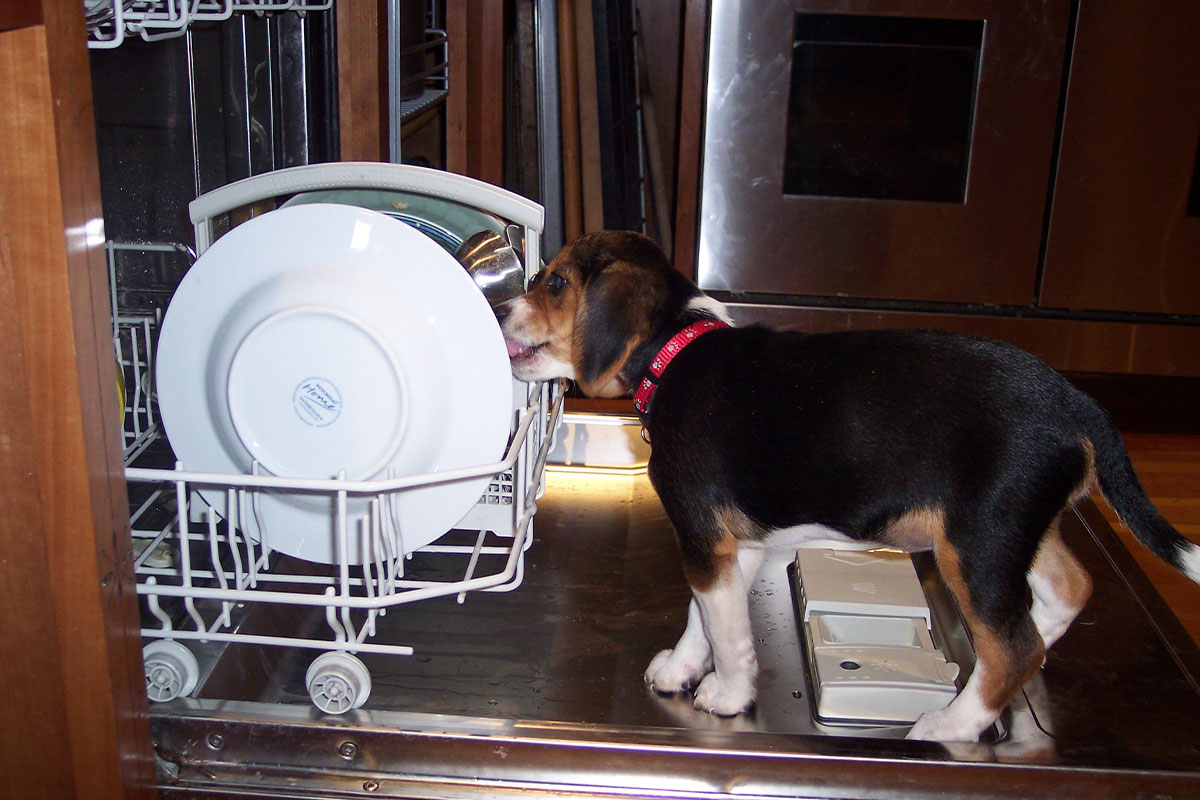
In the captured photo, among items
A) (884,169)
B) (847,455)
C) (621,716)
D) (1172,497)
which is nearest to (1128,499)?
(847,455)

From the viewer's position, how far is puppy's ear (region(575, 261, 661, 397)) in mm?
1044

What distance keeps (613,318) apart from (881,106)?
4.86 feet

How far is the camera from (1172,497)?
1.86m

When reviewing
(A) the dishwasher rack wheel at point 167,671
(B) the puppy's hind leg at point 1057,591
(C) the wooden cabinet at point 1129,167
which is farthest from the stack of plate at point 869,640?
(C) the wooden cabinet at point 1129,167

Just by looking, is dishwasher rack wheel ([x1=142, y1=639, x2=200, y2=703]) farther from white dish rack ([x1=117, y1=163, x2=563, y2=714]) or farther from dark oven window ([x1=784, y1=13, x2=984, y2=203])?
dark oven window ([x1=784, y1=13, x2=984, y2=203])

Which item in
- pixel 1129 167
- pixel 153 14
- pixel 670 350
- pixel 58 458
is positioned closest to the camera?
pixel 58 458

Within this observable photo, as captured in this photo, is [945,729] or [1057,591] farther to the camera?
[1057,591]

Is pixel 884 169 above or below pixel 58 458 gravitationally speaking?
above

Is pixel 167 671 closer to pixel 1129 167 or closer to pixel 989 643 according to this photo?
pixel 989 643

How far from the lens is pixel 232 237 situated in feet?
2.88

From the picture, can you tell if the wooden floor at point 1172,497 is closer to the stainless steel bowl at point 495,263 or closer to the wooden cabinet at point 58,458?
the stainless steel bowl at point 495,263

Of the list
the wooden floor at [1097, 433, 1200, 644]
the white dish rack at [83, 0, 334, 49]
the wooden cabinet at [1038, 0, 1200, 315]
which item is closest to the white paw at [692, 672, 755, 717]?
the wooden floor at [1097, 433, 1200, 644]

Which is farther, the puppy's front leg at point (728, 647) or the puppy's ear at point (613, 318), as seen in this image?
the puppy's ear at point (613, 318)

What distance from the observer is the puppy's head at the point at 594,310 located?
3.43 ft
